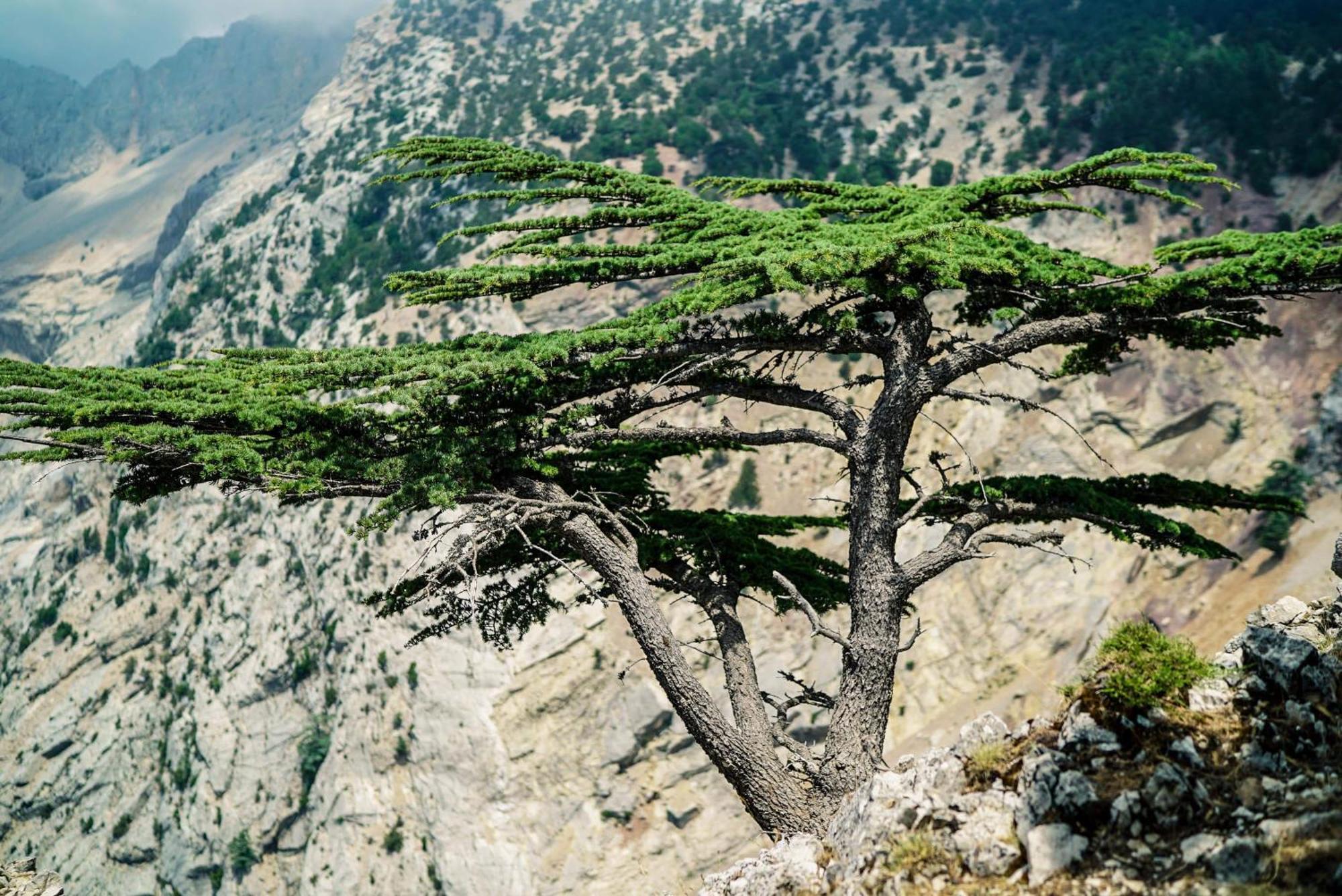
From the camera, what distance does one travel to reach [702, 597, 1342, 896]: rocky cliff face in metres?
5.04

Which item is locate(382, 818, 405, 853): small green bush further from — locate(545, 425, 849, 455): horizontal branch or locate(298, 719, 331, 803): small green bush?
locate(545, 425, 849, 455): horizontal branch

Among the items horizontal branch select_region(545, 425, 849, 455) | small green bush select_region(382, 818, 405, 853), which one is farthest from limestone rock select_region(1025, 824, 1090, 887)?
small green bush select_region(382, 818, 405, 853)

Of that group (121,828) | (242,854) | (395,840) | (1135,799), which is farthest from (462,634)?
(1135,799)

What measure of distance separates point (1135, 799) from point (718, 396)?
21.3 feet

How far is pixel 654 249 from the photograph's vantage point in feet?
33.3

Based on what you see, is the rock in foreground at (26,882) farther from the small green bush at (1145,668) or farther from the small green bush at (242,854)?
the small green bush at (242,854)

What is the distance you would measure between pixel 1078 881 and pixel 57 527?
84028 mm

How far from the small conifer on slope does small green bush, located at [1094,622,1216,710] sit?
1.56m

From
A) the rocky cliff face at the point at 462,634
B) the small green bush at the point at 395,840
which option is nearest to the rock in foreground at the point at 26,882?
the rocky cliff face at the point at 462,634

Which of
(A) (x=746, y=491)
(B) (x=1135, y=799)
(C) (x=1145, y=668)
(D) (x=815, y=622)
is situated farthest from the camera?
(A) (x=746, y=491)

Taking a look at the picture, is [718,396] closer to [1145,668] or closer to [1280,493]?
[1145,668]

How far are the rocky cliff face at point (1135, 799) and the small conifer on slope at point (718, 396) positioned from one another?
1.84 metres

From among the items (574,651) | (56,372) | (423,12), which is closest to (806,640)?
(574,651)

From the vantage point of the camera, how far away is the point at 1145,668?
625cm
